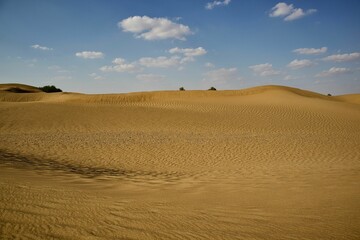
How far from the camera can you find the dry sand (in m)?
2.50

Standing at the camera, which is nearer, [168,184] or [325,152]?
[168,184]

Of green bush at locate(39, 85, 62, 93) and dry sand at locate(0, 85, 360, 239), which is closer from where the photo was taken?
dry sand at locate(0, 85, 360, 239)

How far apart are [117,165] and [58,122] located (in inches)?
435

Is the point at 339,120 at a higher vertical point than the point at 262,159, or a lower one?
higher

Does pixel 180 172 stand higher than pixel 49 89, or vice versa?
pixel 49 89

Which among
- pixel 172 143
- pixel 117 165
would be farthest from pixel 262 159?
pixel 117 165

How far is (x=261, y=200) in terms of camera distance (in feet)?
12.2

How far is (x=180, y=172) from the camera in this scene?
6.89 metres

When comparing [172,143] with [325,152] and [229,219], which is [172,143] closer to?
[325,152]

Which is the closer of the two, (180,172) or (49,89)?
(180,172)

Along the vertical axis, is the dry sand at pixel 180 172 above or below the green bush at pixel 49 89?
below

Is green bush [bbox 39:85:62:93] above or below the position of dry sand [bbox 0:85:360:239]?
above

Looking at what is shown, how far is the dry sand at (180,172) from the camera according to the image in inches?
98.4

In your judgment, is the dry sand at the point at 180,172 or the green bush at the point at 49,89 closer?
the dry sand at the point at 180,172
